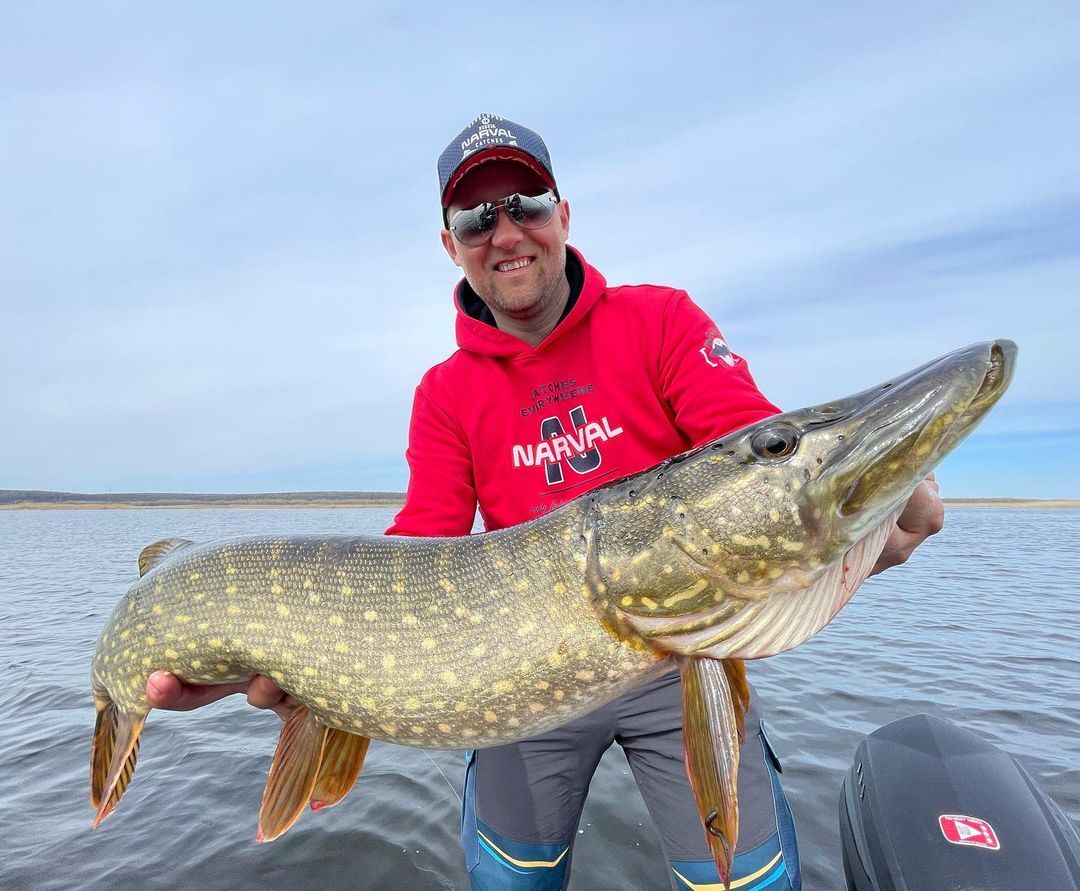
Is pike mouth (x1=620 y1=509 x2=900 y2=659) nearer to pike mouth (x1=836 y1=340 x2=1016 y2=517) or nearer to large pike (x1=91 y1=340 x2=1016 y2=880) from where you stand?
large pike (x1=91 y1=340 x2=1016 y2=880)

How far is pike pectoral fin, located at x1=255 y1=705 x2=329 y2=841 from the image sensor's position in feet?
7.23

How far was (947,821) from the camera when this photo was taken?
200 centimetres

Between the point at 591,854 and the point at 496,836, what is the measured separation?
4.03 feet

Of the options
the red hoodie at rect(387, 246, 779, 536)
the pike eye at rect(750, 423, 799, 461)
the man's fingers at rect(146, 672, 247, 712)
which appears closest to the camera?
the pike eye at rect(750, 423, 799, 461)

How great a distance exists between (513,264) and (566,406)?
0.71 meters

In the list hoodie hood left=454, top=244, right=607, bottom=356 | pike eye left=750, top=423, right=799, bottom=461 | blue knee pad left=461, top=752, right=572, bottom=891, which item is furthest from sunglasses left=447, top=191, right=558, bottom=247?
blue knee pad left=461, top=752, right=572, bottom=891

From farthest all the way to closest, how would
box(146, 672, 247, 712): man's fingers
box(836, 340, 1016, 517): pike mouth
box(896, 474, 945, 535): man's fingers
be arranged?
box(146, 672, 247, 712): man's fingers < box(896, 474, 945, 535): man's fingers < box(836, 340, 1016, 517): pike mouth

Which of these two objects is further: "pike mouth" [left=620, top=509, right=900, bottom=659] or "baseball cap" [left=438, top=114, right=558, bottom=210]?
"baseball cap" [left=438, top=114, right=558, bottom=210]

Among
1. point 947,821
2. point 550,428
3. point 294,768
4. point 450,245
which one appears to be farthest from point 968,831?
point 450,245

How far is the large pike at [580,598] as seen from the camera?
1.60m

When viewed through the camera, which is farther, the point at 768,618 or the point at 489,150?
the point at 489,150

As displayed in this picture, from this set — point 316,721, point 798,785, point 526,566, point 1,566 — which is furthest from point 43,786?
point 1,566

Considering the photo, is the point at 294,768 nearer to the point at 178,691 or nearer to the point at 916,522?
the point at 178,691

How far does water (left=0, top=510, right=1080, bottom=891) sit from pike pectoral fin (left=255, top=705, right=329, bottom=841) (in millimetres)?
1424
